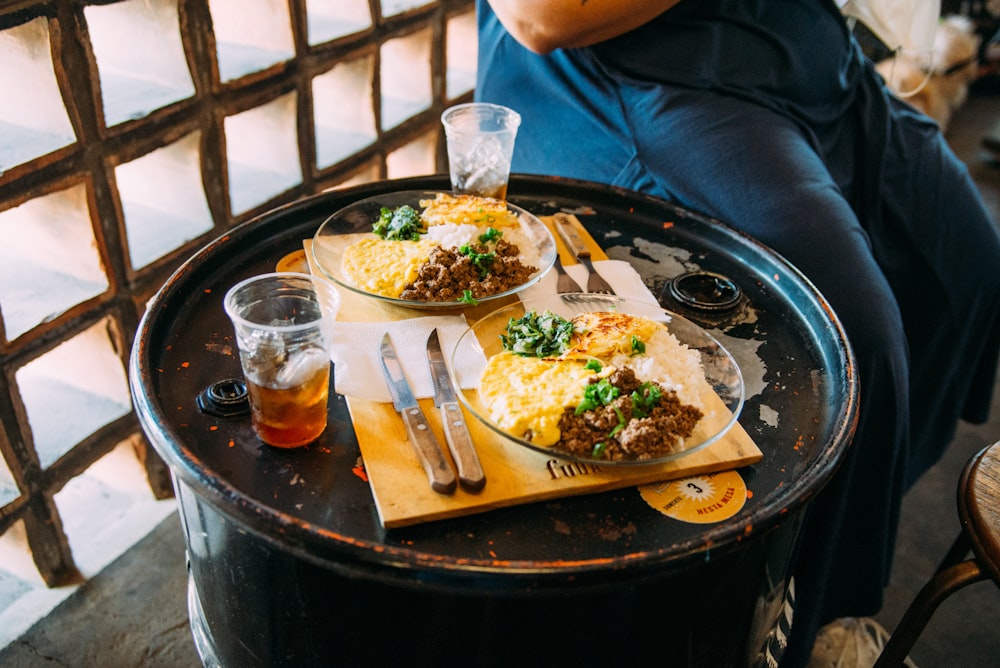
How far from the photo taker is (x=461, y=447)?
0.89m

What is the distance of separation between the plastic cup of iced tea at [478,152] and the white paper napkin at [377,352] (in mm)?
294

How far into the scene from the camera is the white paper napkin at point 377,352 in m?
1.00

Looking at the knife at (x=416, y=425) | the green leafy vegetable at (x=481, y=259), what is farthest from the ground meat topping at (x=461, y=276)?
the knife at (x=416, y=425)

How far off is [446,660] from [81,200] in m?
1.08

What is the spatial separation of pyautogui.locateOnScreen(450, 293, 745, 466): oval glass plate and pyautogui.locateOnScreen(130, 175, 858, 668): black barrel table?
0.06 m

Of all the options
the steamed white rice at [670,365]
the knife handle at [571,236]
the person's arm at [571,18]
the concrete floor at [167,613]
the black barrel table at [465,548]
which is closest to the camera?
the black barrel table at [465,548]

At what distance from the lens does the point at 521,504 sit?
88 centimetres

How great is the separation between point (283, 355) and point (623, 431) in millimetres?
383

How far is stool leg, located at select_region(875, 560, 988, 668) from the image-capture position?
106cm

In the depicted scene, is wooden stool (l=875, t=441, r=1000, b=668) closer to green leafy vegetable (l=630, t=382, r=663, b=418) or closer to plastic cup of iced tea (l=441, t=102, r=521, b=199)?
green leafy vegetable (l=630, t=382, r=663, b=418)

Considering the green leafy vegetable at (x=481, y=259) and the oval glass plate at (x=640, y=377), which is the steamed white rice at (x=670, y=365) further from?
the green leafy vegetable at (x=481, y=259)

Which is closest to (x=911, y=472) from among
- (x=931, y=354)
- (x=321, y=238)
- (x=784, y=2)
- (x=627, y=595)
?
(x=931, y=354)

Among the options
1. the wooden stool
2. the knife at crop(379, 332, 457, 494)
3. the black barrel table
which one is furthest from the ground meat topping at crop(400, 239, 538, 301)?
the wooden stool

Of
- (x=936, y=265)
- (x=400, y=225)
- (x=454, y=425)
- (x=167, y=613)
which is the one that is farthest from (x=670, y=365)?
(x=167, y=613)
